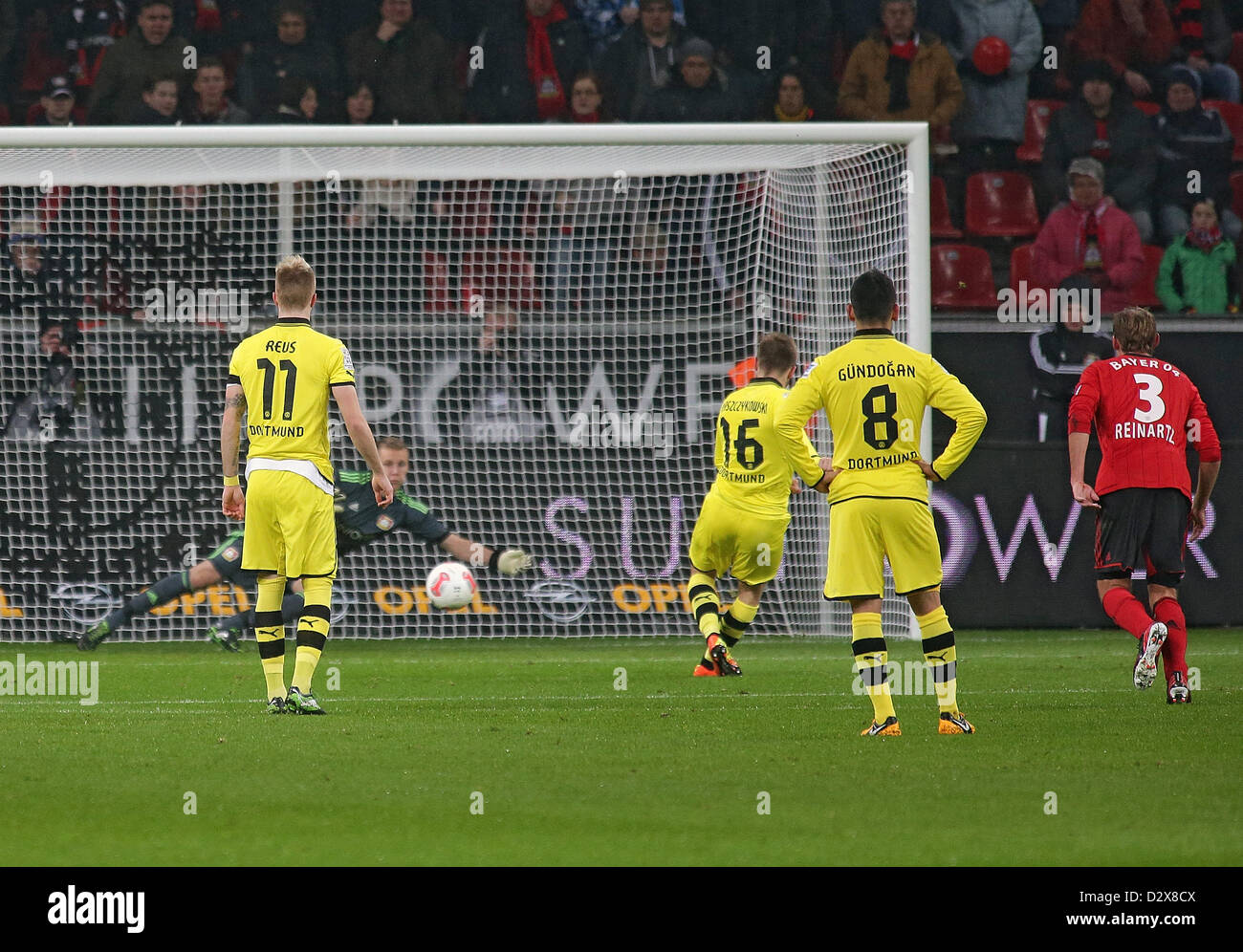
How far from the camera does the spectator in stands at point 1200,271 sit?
13797 millimetres

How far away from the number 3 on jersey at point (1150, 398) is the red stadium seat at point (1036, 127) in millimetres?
7642

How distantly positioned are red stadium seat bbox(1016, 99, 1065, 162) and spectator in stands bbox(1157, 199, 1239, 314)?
61.2 inches

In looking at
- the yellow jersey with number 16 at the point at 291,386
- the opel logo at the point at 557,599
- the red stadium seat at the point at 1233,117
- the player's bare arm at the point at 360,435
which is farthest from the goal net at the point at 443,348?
the red stadium seat at the point at 1233,117

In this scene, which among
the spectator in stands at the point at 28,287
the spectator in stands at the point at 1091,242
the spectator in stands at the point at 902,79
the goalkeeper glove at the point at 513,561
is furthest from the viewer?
the spectator in stands at the point at 902,79

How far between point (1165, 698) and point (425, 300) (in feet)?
20.5

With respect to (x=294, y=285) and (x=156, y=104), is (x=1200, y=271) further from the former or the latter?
(x=294, y=285)

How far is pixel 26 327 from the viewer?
11.5 meters

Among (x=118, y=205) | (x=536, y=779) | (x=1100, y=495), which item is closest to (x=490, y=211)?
(x=118, y=205)

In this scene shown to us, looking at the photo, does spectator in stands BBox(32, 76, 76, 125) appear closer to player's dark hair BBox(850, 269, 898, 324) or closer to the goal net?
the goal net

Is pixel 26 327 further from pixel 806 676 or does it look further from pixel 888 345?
pixel 888 345

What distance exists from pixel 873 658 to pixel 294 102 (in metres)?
9.23

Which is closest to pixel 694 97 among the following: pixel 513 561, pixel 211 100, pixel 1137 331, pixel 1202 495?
pixel 211 100

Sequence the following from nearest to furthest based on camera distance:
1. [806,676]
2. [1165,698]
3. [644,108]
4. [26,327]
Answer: [1165,698] → [806,676] → [26,327] → [644,108]

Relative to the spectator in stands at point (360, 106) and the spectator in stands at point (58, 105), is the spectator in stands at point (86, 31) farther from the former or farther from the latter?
the spectator in stands at point (360, 106)
